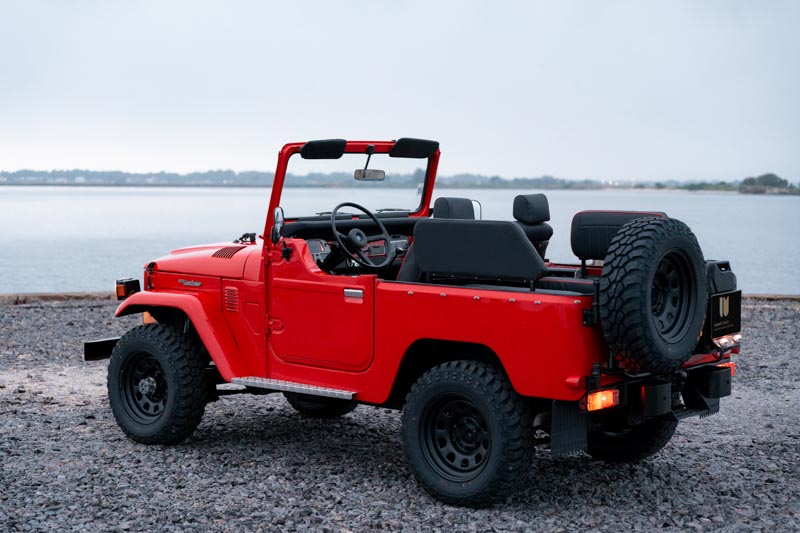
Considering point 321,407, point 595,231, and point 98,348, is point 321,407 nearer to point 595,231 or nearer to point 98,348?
point 98,348

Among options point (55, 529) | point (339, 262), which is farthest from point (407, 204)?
point (55, 529)

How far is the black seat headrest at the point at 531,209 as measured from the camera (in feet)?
21.1

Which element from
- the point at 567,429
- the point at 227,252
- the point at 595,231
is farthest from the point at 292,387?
the point at 595,231

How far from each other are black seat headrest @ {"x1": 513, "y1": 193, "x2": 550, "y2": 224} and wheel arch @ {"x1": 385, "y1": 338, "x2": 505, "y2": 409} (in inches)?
46.8

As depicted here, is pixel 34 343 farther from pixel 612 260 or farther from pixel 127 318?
pixel 612 260

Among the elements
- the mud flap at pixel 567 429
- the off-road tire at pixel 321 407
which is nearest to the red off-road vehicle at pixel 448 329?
the mud flap at pixel 567 429

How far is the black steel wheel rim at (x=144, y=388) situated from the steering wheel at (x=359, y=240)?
1.53 metres

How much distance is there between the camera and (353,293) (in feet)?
18.9

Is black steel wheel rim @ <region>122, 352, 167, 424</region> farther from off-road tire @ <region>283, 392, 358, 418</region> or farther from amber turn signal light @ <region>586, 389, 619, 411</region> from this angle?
amber turn signal light @ <region>586, 389, 619, 411</region>

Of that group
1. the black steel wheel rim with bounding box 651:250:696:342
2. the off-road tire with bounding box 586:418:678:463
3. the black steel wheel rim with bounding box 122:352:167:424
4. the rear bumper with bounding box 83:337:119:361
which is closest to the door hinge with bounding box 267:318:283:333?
the black steel wheel rim with bounding box 122:352:167:424

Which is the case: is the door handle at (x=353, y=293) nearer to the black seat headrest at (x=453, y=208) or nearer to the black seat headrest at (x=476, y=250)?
the black seat headrest at (x=476, y=250)

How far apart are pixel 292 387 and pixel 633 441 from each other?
2.08 metres

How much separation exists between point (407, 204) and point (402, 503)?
8.39 feet

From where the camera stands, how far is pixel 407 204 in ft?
24.3
